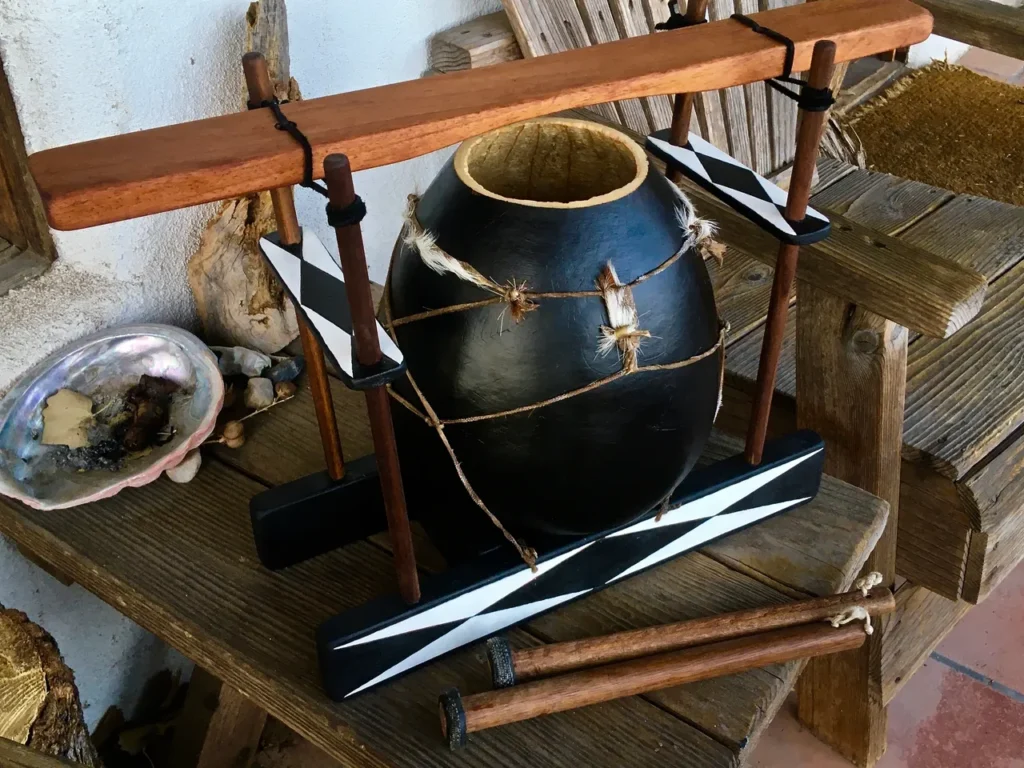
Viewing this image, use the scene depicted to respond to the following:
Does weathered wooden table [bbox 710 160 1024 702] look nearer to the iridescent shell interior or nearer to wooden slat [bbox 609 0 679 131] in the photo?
wooden slat [bbox 609 0 679 131]

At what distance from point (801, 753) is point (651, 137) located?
1.14 metres

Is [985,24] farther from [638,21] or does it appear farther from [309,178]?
[309,178]

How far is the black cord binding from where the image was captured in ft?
1.93

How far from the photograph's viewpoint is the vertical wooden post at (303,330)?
714mm

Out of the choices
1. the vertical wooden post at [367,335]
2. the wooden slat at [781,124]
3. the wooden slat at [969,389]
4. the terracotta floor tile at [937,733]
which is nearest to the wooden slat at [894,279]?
the wooden slat at [969,389]

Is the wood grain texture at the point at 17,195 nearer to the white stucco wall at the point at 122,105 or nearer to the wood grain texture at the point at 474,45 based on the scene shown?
the white stucco wall at the point at 122,105

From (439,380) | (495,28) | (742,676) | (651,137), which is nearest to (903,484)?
(742,676)

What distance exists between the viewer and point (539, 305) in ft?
2.31

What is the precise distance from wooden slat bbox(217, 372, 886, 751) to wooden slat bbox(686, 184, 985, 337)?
0.21 metres

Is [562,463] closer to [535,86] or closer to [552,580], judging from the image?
[552,580]

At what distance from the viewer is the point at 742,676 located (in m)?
0.85

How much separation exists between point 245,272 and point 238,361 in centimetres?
11

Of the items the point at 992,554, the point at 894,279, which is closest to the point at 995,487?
the point at 992,554

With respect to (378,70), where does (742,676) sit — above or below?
below
